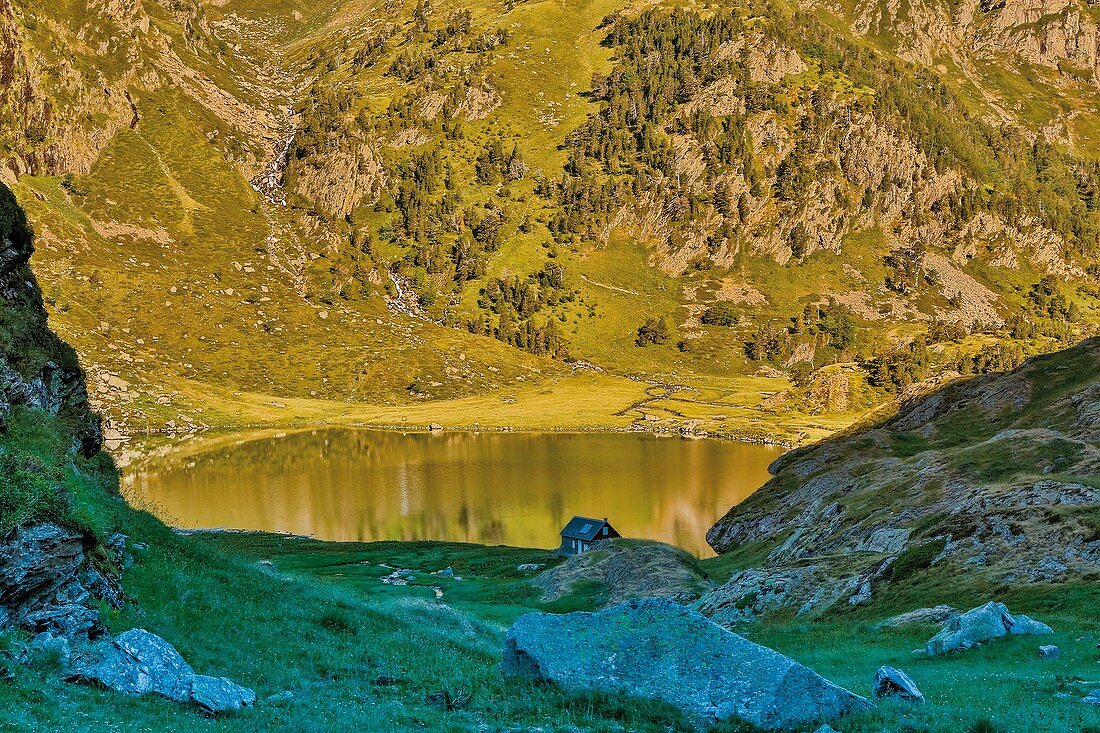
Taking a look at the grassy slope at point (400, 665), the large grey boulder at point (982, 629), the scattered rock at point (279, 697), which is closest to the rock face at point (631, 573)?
the grassy slope at point (400, 665)

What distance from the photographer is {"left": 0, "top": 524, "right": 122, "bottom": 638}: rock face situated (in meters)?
19.0

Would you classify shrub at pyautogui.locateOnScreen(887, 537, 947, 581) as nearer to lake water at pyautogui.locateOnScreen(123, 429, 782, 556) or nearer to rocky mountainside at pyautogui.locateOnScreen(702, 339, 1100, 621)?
rocky mountainside at pyautogui.locateOnScreen(702, 339, 1100, 621)

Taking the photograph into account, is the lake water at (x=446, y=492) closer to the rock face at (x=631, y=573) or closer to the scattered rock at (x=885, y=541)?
the rock face at (x=631, y=573)

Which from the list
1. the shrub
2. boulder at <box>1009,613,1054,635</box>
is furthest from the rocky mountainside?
boulder at <box>1009,613,1054,635</box>

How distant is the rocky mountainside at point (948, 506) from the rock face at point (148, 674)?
119 feet

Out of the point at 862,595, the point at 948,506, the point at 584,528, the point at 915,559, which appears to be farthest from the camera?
the point at 584,528

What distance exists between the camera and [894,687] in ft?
70.8

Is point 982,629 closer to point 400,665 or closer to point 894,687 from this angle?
point 894,687

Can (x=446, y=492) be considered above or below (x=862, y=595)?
below

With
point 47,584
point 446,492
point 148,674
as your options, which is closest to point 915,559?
point 148,674

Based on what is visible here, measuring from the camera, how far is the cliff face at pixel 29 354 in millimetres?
31719

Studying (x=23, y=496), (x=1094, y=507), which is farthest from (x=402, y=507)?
(x=23, y=496)

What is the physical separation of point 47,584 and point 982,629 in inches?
1229

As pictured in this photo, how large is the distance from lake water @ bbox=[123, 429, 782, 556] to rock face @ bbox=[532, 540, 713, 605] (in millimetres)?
33906
